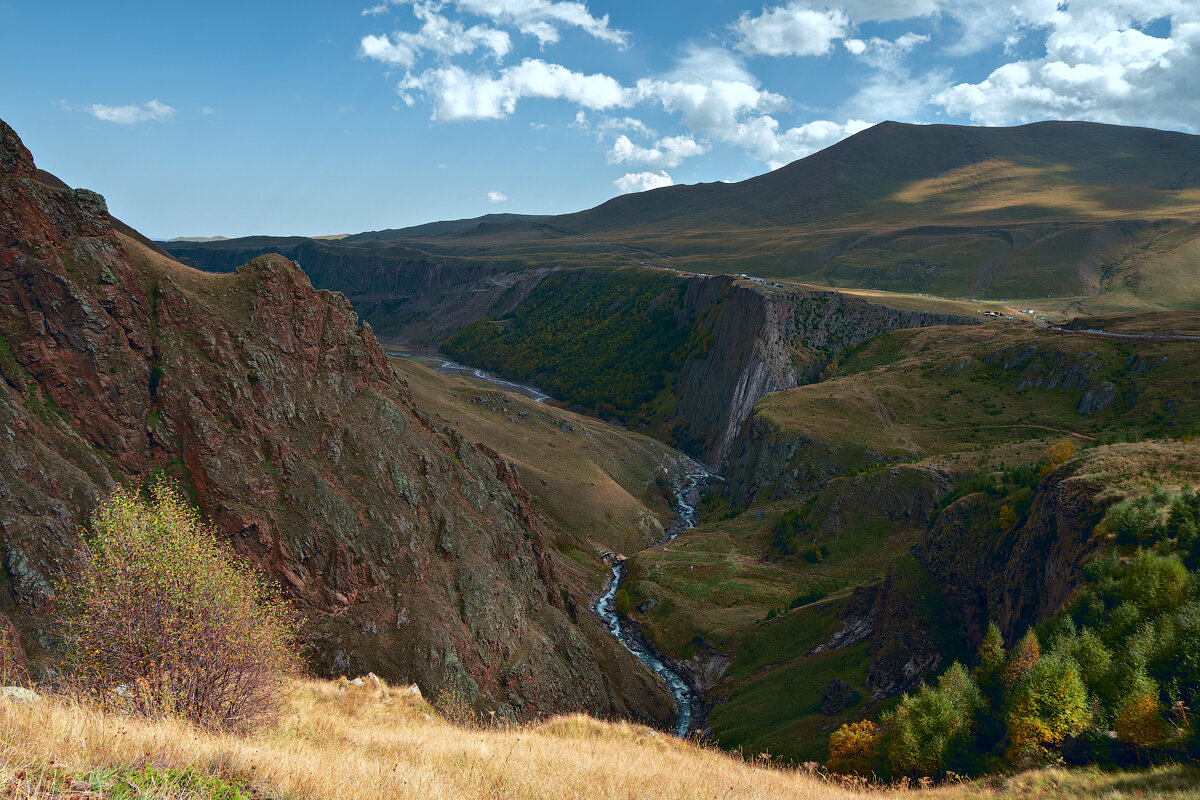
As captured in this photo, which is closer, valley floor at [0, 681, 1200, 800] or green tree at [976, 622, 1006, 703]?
valley floor at [0, 681, 1200, 800]

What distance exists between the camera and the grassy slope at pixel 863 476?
61.6 meters

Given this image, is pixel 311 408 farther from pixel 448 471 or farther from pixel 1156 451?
pixel 1156 451

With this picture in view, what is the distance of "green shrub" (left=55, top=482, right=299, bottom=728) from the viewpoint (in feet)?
72.3

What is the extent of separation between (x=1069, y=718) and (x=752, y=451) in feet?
328

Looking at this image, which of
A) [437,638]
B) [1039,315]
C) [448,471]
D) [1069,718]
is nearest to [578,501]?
[448,471]

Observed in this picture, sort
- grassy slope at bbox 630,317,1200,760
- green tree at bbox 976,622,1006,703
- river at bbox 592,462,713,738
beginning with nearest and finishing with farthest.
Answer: green tree at bbox 976,622,1006,703 → grassy slope at bbox 630,317,1200,760 → river at bbox 592,462,713,738

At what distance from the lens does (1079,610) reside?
34.3 meters

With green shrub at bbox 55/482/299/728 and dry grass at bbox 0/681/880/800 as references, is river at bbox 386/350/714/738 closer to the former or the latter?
dry grass at bbox 0/681/880/800

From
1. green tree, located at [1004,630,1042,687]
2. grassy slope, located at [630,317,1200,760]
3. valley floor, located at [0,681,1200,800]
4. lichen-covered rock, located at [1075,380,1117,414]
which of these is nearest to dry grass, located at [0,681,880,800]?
valley floor, located at [0,681,1200,800]

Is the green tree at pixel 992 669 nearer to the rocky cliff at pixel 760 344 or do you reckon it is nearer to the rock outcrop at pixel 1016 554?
the rock outcrop at pixel 1016 554

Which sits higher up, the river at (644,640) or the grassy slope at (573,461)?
the grassy slope at (573,461)

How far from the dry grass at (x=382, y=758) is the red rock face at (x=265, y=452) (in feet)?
69.5

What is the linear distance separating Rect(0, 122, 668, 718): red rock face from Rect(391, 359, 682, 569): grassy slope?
41.5m

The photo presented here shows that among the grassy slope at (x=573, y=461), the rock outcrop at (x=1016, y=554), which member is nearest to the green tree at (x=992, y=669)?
the rock outcrop at (x=1016, y=554)
